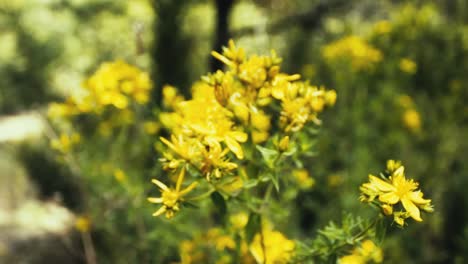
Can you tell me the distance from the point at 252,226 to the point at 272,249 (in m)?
0.15

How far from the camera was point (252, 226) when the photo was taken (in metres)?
1.23

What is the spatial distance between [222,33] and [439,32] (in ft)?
6.73

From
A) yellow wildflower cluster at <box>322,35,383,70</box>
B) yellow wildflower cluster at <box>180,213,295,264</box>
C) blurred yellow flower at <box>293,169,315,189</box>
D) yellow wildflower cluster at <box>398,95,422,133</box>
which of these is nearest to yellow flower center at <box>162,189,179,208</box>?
yellow wildflower cluster at <box>180,213,295,264</box>

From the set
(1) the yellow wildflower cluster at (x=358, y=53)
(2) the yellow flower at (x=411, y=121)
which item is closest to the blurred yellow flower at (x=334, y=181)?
(2) the yellow flower at (x=411, y=121)

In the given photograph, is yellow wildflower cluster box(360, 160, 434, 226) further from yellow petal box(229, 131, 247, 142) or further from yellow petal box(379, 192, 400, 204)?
yellow petal box(229, 131, 247, 142)

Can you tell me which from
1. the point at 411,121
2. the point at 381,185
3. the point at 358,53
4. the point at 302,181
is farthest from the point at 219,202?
the point at 411,121

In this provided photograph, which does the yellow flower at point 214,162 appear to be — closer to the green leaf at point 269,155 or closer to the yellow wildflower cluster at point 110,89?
the green leaf at point 269,155

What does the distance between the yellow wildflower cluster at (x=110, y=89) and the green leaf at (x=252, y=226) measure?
2.65ft

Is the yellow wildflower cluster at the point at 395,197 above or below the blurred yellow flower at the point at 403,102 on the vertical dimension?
below

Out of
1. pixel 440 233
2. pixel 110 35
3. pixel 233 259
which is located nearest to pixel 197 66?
pixel 440 233

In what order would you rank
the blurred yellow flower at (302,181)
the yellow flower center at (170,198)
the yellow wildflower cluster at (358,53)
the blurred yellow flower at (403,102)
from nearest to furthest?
the yellow flower center at (170,198)
the blurred yellow flower at (302,181)
the yellow wildflower cluster at (358,53)
the blurred yellow flower at (403,102)

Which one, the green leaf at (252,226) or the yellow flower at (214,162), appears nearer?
the yellow flower at (214,162)

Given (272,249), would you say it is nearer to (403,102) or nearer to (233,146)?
(233,146)

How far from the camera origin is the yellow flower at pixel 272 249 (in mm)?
1255
